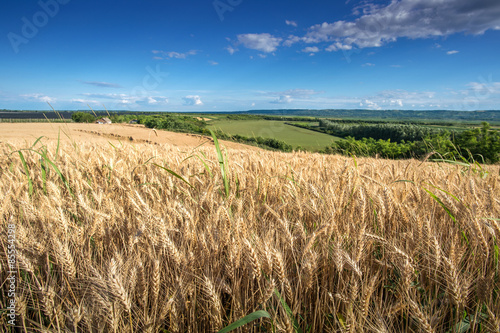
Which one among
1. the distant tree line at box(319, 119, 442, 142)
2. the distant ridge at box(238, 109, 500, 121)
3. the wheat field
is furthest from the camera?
the distant ridge at box(238, 109, 500, 121)

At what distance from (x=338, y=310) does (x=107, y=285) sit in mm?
875

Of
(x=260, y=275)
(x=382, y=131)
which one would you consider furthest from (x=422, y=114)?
(x=260, y=275)

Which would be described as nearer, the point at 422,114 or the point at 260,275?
the point at 260,275

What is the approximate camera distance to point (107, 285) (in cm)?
75

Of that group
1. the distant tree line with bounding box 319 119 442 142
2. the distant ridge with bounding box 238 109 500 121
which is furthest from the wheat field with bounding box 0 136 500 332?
the distant ridge with bounding box 238 109 500 121

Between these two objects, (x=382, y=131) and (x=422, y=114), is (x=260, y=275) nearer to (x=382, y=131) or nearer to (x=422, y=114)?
(x=382, y=131)

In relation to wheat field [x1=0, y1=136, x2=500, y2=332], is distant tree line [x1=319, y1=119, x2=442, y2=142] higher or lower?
lower

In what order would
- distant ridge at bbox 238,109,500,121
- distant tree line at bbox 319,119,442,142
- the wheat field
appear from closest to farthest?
the wheat field
distant tree line at bbox 319,119,442,142
distant ridge at bbox 238,109,500,121

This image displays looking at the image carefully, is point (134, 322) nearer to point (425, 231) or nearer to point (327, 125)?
point (425, 231)

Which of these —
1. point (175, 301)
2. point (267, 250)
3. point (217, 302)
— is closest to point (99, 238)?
point (175, 301)

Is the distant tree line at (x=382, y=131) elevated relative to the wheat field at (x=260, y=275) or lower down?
lower down

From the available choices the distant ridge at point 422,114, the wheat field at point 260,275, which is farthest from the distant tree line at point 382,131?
the wheat field at point 260,275

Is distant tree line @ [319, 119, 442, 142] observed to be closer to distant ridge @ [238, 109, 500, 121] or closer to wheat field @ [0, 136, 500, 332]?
distant ridge @ [238, 109, 500, 121]

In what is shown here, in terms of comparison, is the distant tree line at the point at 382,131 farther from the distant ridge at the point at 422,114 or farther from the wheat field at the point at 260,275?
the wheat field at the point at 260,275
